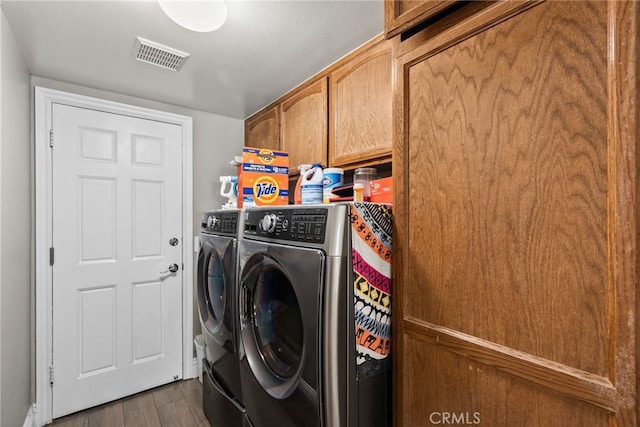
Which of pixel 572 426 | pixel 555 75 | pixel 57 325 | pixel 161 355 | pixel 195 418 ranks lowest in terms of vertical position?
pixel 195 418

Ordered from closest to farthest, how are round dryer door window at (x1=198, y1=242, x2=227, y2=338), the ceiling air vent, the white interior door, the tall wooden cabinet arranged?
the tall wooden cabinet → the ceiling air vent → round dryer door window at (x1=198, y1=242, x2=227, y2=338) → the white interior door

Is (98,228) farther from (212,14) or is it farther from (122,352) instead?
(212,14)

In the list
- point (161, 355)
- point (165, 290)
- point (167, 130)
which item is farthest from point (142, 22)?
point (161, 355)

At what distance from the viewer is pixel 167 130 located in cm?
246

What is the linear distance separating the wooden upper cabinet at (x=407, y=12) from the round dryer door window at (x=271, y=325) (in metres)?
0.90

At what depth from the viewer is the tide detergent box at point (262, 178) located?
1848 mm

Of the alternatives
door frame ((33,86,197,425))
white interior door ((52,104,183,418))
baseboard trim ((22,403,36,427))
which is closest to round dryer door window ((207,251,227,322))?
white interior door ((52,104,183,418))

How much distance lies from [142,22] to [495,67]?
1547mm

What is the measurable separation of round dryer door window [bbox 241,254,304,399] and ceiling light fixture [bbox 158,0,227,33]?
109cm

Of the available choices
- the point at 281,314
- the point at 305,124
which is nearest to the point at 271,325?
the point at 281,314

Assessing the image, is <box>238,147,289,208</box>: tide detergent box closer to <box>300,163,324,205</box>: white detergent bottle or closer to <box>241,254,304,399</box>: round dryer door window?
<box>300,163,324,205</box>: white detergent bottle

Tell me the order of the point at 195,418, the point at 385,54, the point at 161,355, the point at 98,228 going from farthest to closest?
the point at 161,355 < the point at 98,228 < the point at 195,418 < the point at 385,54

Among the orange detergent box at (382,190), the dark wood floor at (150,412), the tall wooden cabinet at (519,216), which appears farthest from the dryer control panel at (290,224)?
the dark wood floor at (150,412)

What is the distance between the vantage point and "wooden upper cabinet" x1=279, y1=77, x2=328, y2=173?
1.92 meters
